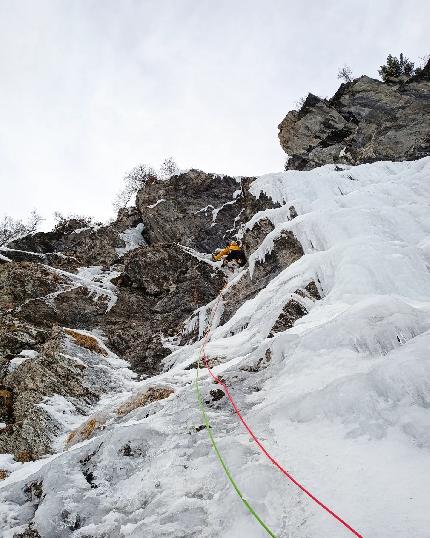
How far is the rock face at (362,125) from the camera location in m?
17.6

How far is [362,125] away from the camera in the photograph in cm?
1988

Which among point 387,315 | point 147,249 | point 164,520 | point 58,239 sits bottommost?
point 164,520

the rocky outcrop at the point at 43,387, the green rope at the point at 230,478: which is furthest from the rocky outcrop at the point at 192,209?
the green rope at the point at 230,478

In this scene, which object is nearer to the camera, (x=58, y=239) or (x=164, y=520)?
(x=164, y=520)

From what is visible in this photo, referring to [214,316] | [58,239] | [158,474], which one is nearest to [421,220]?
[214,316]

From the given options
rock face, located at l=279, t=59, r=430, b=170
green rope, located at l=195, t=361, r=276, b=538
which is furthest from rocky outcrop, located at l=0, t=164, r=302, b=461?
rock face, located at l=279, t=59, r=430, b=170

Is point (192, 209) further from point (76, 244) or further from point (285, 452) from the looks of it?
point (285, 452)

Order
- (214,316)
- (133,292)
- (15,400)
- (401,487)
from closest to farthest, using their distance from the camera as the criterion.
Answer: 1. (401,487)
2. (15,400)
3. (214,316)
4. (133,292)

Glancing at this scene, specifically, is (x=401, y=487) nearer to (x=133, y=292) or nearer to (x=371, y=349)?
(x=371, y=349)

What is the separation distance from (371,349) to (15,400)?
667cm

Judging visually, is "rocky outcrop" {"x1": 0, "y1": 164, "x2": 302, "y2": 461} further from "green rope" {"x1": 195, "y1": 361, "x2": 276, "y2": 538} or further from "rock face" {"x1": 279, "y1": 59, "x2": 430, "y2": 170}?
"rock face" {"x1": 279, "y1": 59, "x2": 430, "y2": 170}

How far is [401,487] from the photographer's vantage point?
9.05ft

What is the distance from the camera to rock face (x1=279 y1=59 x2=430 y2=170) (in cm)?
1759

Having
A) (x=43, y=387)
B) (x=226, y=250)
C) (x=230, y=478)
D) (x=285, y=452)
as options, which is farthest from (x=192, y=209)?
(x=230, y=478)
